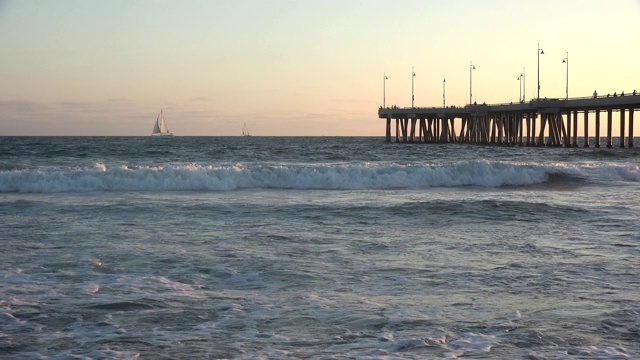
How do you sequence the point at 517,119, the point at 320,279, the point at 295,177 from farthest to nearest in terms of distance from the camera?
the point at 517,119
the point at 295,177
the point at 320,279

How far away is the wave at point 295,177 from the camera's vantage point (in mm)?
23625

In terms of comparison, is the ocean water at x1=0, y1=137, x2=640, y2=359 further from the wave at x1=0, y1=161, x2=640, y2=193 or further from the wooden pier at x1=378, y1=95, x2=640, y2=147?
the wooden pier at x1=378, y1=95, x2=640, y2=147

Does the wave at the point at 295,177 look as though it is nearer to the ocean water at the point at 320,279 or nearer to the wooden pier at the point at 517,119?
the ocean water at the point at 320,279

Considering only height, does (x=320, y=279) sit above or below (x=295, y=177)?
below

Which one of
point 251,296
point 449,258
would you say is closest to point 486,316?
point 251,296

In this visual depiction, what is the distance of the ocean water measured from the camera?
20.6 feet

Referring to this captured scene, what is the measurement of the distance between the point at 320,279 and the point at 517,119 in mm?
64776

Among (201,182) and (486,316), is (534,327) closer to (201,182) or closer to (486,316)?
(486,316)

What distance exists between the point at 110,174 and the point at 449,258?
16352mm

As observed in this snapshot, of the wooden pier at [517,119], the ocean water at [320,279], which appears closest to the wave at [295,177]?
the ocean water at [320,279]

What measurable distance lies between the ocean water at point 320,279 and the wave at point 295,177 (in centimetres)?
501

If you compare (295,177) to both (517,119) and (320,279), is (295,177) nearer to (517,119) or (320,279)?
(320,279)

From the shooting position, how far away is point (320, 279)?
882 centimetres

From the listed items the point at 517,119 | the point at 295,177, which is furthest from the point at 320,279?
the point at 517,119
